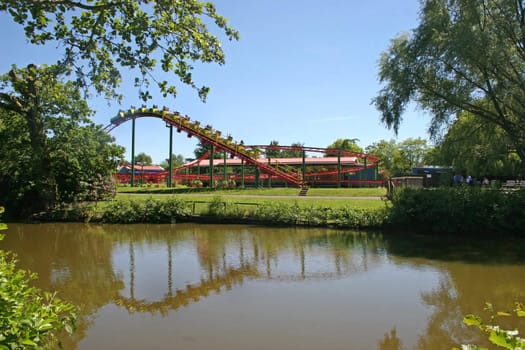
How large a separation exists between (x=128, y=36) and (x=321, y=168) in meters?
38.4

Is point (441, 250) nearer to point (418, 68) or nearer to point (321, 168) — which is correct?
point (418, 68)

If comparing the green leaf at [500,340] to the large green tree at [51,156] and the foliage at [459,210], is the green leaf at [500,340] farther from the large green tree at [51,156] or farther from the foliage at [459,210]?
the large green tree at [51,156]

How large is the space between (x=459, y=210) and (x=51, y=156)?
20374mm

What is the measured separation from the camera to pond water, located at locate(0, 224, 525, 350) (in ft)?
22.0

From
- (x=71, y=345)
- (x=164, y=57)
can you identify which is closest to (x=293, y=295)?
(x=71, y=345)

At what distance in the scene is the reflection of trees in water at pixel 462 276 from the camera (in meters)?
6.93

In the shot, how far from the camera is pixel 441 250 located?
14.4 meters

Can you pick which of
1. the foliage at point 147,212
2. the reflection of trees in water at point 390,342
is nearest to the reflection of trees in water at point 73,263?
the foliage at point 147,212

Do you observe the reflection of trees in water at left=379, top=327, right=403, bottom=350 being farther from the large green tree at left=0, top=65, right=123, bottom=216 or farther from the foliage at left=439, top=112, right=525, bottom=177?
the large green tree at left=0, top=65, right=123, bottom=216

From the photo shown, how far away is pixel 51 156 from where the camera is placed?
22.9m

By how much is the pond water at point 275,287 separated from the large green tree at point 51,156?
6.55 m

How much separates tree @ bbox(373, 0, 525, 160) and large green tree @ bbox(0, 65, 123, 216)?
1530 centimetres

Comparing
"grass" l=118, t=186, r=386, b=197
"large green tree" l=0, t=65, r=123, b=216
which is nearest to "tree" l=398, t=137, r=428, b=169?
"grass" l=118, t=186, r=386, b=197

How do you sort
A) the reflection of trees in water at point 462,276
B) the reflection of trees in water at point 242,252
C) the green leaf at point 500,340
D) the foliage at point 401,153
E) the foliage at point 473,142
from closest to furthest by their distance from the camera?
the green leaf at point 500,340, the reflection of trees in water at point 462,276, the reflection of trees in water at point 242,252, the foliage at point 473,142, the foliage at point 401,153
